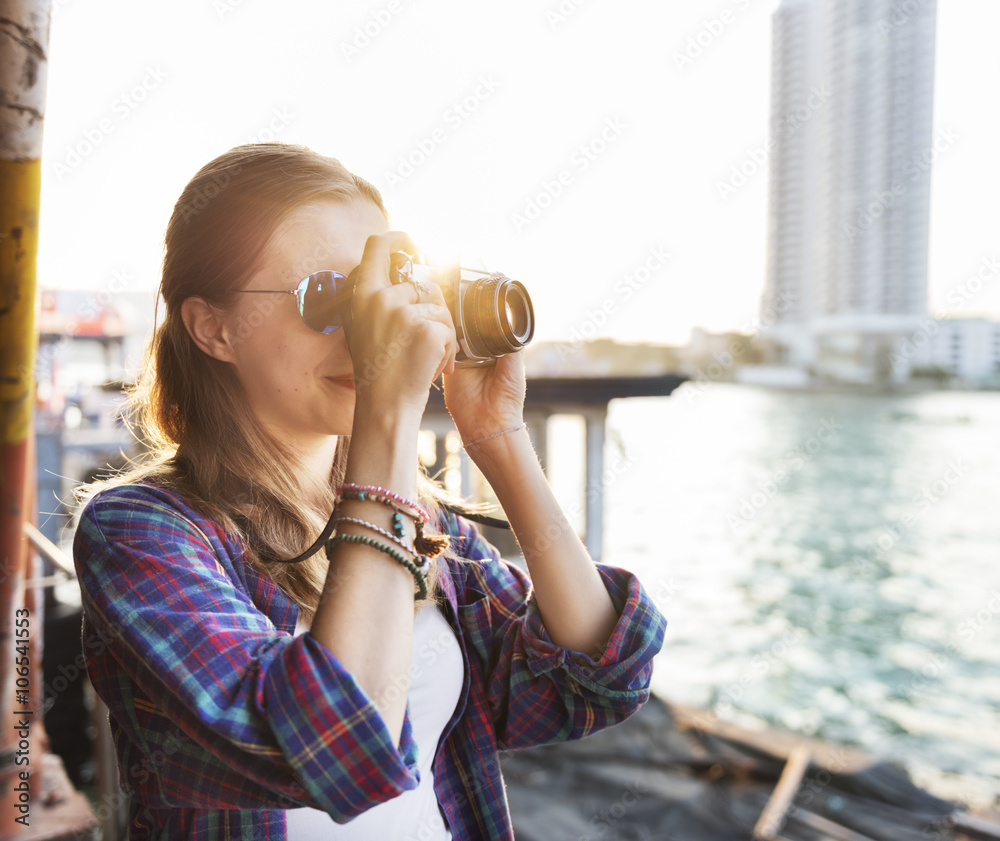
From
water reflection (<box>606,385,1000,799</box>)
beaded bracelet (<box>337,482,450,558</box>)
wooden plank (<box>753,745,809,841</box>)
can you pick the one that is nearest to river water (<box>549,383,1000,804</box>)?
water reflection (<box>606,385,1000,799</box>)

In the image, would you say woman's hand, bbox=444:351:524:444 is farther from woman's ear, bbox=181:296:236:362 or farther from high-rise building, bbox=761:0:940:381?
high-rise building, bbox=761:0:940:381

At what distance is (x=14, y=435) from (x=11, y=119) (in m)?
0.53

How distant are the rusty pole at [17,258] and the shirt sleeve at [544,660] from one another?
762 mm

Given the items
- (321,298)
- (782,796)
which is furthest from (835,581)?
(321,298)

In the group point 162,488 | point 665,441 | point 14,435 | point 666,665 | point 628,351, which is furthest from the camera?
point 665,441

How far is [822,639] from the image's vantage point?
1314 cm

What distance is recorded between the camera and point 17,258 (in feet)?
3.42

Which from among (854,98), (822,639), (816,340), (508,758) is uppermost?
(854,98)

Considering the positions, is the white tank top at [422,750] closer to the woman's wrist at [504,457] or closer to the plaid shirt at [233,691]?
the plaid shirt at [233,691]

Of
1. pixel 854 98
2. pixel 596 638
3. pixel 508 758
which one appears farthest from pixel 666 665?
pixel 854 98

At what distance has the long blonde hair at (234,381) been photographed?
861mm

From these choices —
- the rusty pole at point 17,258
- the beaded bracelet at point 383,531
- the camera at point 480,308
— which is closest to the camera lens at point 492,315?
the camera at point 480,308

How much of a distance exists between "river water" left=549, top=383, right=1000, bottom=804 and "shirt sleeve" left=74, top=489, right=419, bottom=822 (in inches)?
114

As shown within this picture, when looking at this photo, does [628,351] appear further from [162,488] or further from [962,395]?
[962,395]
